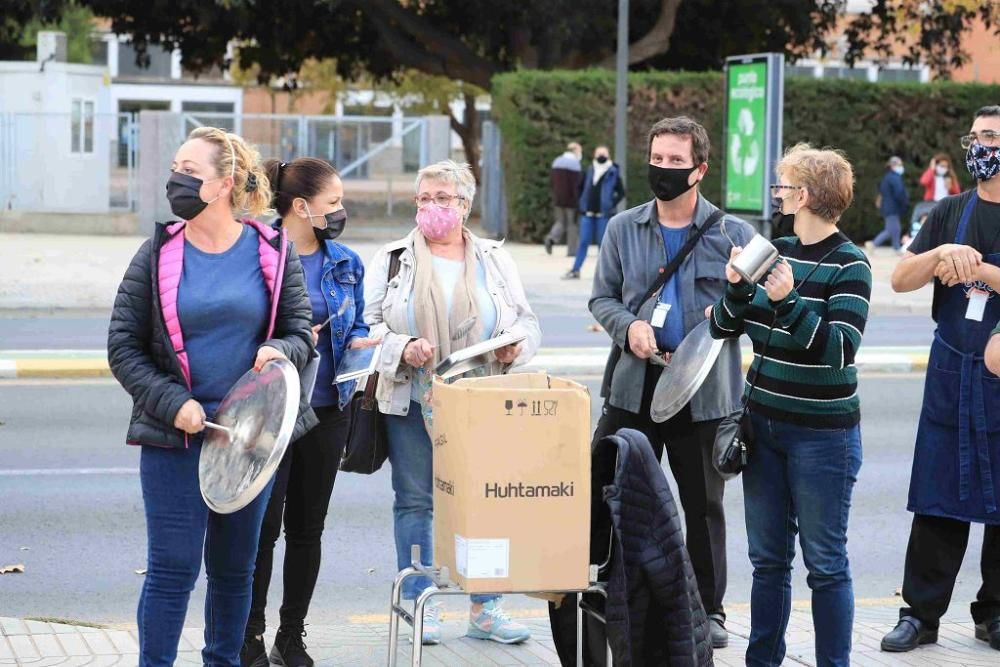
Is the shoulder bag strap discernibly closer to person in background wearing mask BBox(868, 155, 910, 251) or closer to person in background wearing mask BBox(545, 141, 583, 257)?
person in background wearing mask BBox(545, 141, 583, 257)

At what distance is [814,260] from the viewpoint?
498 centimetres

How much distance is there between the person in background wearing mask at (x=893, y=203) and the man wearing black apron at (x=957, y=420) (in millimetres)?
21444

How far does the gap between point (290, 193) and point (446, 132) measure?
A: 919 inches

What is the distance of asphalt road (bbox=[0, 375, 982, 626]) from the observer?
6.64m

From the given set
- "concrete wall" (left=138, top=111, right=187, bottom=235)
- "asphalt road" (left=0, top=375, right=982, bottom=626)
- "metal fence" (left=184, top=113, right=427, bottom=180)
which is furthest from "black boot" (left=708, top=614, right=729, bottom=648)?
"concrete wall" (left=138, top=111, right=187, bottom=235)

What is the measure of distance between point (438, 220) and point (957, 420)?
2.13 m

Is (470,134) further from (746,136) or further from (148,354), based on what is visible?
(148,354)

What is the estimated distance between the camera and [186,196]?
14.6 feet

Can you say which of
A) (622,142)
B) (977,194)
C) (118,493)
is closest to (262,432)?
(977,194)

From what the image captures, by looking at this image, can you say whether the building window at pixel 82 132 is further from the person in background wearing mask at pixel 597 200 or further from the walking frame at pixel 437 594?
the walking frame at pixel 437 594

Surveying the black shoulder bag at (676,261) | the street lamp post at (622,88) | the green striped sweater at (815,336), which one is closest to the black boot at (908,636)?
the green striped sweater at (815,336)

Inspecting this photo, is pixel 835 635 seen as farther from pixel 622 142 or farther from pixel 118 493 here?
pixel 622 142

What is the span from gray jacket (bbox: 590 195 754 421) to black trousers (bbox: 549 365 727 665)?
0.05 m

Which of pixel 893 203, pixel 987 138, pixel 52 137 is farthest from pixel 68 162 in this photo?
pixel 987 138
